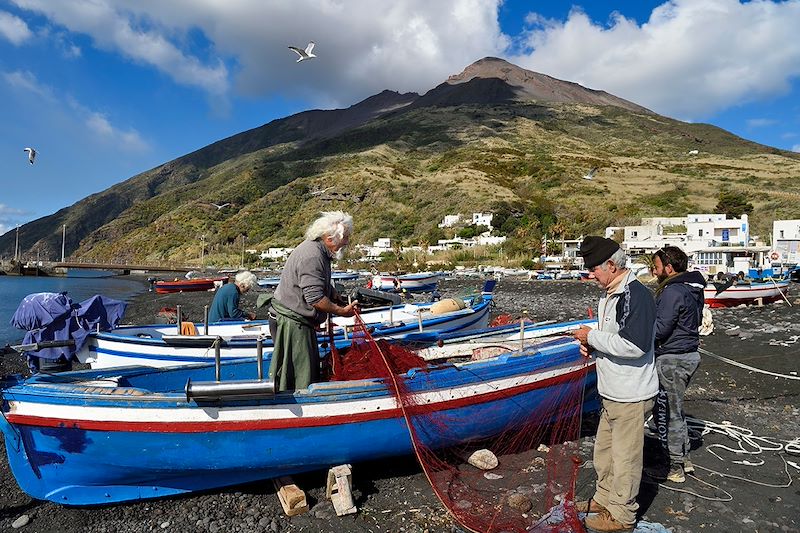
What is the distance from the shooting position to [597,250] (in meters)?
4.25

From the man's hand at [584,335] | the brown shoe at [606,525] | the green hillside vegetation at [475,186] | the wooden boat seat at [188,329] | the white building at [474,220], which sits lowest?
the brown shoe at [606,525]

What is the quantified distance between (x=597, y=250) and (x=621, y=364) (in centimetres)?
101

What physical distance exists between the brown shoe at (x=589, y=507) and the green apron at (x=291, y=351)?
10.1 ft

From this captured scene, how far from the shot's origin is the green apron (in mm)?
5324

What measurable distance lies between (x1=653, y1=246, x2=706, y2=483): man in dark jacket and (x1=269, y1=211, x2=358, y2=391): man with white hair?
3.57 metres

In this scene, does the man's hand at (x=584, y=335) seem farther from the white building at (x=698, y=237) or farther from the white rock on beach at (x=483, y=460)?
the white building at (x=698, y=237)

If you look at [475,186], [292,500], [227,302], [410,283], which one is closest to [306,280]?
[292,500]

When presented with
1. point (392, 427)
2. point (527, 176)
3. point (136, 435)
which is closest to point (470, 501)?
point (392, 427)

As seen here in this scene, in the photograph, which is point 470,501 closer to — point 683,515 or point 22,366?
point 683,515

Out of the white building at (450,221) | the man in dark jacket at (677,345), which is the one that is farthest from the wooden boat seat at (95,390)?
the white building at (450,221)

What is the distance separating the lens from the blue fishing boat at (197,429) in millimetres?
4926

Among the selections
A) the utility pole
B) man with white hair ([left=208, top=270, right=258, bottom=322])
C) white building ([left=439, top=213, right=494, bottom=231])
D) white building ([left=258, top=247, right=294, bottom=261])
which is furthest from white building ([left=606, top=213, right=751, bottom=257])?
the utility pole

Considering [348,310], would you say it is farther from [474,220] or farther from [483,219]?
[474,220]

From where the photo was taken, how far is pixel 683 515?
15.9ft
